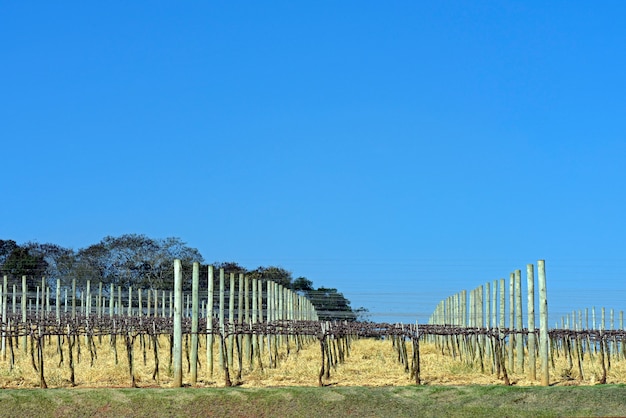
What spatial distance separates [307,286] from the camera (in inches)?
2613

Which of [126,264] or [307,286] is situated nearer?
[126,264]

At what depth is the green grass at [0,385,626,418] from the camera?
16.7 m

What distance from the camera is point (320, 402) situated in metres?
17.1

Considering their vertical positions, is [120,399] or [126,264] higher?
[126,264]

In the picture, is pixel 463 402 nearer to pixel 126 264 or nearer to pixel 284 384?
pixel 284 384

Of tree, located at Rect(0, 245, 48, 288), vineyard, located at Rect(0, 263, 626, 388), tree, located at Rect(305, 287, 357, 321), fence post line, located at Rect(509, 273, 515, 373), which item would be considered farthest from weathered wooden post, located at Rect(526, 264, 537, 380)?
tree, located at Rect(0, 245, 48, 288)

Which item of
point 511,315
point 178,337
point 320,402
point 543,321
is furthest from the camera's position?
point 511,315

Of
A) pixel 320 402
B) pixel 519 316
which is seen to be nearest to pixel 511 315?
pixel 519 316

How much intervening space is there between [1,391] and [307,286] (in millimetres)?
48405

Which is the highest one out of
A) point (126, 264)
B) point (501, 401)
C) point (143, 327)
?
point (126, 264)

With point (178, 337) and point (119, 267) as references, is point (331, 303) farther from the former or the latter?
point (178, 337)

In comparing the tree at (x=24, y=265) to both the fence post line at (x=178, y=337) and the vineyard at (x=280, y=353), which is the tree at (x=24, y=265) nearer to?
the vineyard at (x=280, y=353)

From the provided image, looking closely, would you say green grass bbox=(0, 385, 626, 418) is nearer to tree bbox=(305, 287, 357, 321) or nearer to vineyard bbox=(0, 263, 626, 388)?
vineyard bbox=(0, 263, 626, 388)

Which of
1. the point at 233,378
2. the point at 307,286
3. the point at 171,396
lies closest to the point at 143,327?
the point at 233,378
